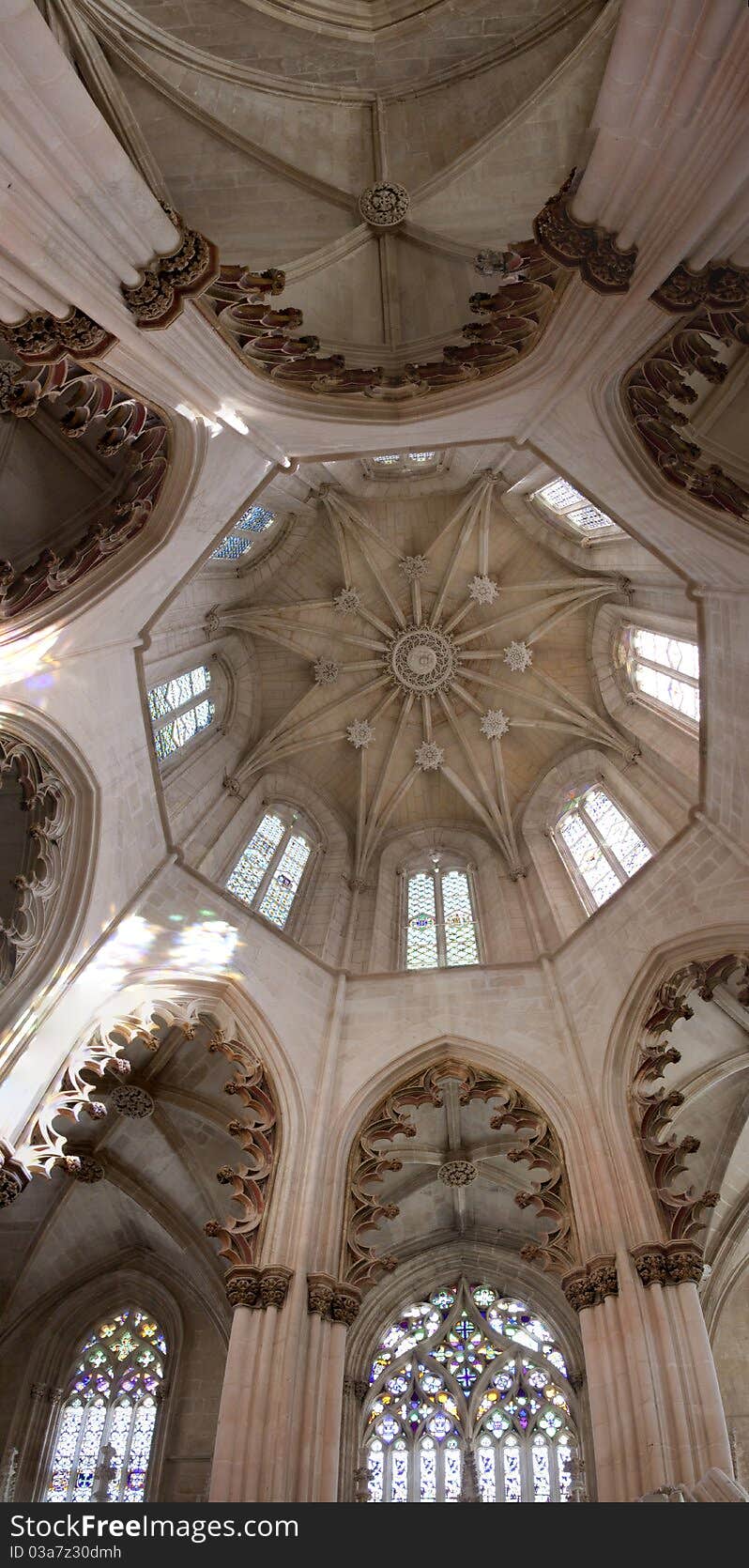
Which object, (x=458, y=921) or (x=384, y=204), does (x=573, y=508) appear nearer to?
(x=384, y=204)

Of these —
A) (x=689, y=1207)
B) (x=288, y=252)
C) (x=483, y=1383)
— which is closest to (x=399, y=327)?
(x=288, y=252)

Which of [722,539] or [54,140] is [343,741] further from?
[54,140]

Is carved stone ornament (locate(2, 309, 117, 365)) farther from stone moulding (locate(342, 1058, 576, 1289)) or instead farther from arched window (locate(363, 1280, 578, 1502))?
arched window (locate(363, 1280, 578, 1502))

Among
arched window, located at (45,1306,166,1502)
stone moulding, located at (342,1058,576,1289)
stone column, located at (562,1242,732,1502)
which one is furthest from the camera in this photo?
arched window, located at (45,1306,166,1502)

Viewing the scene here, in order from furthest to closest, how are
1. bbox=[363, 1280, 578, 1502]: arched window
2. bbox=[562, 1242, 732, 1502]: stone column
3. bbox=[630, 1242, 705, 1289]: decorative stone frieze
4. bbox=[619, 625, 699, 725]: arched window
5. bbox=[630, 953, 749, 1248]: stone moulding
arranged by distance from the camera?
1. bbox=[619, 625, 699, 725]: arched window
2. bbox=[363, 1280, 578, 1502]: arched window
3. bbox=[630, 953, 749, 1248]: stone moulding
4. bbox=[630, 1242, 705, 1289]: decorative stone frieze
5. bbox=[562, 1242, 732, 1502]: stone column

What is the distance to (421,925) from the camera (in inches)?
603

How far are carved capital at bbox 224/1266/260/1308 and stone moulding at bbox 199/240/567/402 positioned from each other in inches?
317

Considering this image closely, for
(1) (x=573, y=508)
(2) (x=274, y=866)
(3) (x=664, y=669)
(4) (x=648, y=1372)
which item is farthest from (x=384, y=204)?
(4) (x=648, y=1372)

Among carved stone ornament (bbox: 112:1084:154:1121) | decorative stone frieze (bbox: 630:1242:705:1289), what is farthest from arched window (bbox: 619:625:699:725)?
carved stone ornament (bbox: 112:1084:154:1121)

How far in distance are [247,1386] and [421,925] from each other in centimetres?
742

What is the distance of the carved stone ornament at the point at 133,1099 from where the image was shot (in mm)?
13250

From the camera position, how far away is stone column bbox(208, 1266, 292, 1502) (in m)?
8.12

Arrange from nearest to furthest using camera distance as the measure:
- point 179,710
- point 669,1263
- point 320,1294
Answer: point 669,1263, point 320,1294, point 179,710

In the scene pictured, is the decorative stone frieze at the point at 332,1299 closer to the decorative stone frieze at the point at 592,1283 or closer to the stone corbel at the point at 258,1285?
the stone corbel at the point at 258,1285
